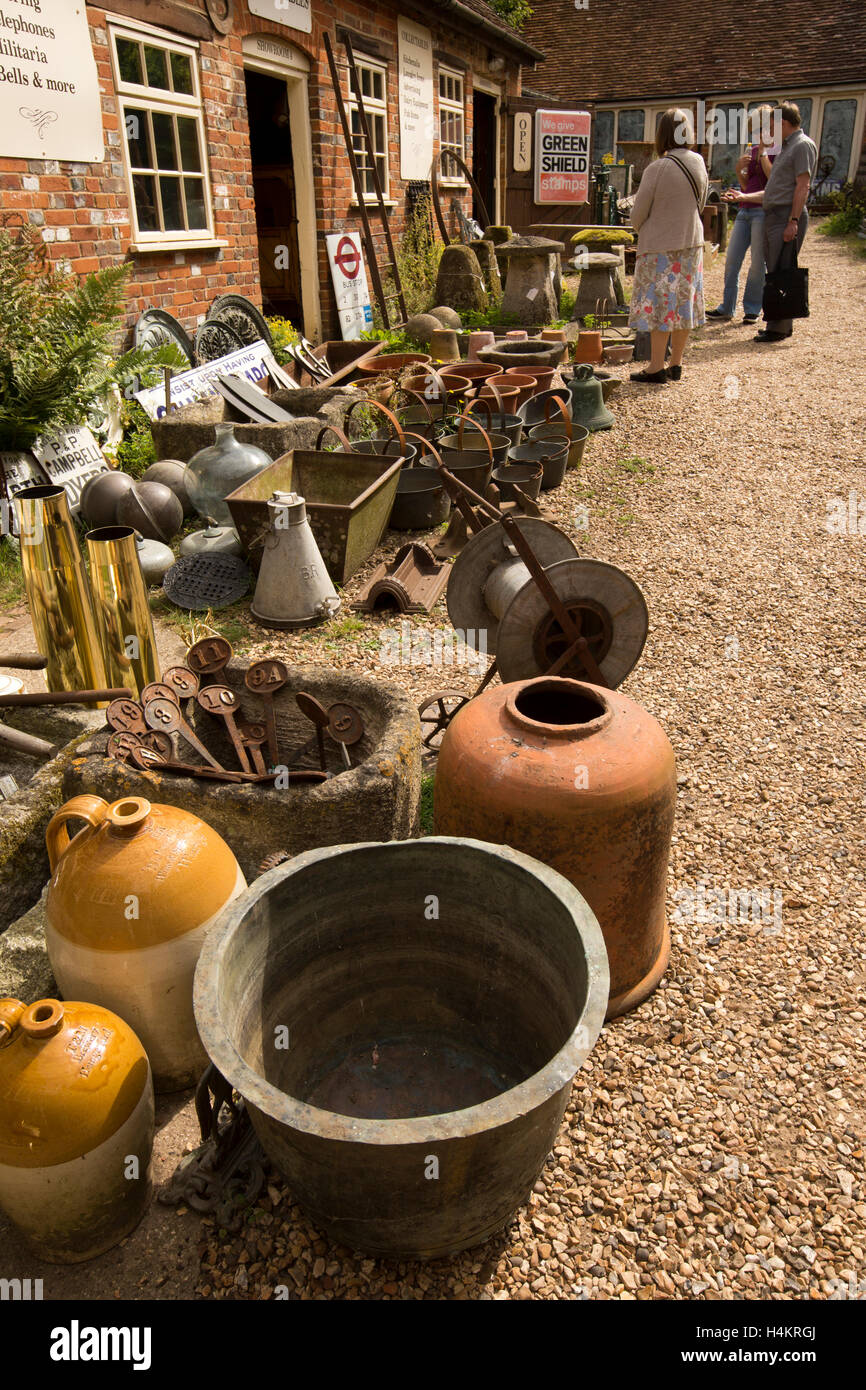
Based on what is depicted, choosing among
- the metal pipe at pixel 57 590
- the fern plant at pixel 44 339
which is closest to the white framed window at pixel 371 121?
the fern plant at pixel 44 339

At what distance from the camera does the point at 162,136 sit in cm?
661

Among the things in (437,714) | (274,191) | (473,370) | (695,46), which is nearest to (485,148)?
(274,191)

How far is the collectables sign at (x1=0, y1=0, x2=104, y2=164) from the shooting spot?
5.05 m

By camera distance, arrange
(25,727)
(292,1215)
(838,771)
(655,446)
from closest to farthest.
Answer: (292,1215), (25,727), (838,771), (655,446)

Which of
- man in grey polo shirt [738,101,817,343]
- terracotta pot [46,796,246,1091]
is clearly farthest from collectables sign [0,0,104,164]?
man in grey polo shirt [738,101,817,343]

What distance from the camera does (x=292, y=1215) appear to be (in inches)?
79.4

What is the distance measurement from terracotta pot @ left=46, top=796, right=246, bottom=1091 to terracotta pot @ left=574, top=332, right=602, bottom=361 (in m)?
8.94

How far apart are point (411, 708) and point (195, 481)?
332 centimetres

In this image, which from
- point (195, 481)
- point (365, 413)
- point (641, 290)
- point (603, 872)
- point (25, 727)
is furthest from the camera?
point (641, 290)

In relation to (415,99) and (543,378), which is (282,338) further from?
(415,99)

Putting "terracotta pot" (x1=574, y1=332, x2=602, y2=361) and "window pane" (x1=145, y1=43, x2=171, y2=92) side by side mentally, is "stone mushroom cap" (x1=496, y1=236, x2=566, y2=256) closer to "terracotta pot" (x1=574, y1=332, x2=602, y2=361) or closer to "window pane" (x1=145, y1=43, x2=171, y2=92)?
"terracotta pot" (x1=574, y1=332, x2=602, y2=361)

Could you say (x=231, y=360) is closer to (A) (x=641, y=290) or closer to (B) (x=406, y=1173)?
(A) (x=641, y=290)
